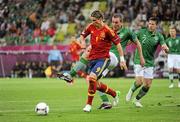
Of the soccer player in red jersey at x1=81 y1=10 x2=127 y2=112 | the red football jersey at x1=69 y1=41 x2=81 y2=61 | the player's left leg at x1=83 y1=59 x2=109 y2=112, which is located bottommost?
the red football jersey at x1=69 y1=41 x2=81 y2=61

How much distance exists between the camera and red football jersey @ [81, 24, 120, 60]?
1664 cm

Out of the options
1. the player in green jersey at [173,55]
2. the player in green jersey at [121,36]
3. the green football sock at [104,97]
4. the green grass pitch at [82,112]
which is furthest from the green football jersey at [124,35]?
the player in green jersey at [173,55]

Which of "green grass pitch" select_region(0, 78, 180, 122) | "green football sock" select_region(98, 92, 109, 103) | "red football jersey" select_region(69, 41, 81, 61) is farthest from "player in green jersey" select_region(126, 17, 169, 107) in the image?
"red football jersey" select_region(69, 41, 81, 61)

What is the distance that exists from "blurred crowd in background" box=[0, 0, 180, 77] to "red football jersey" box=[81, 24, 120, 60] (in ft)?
73.6

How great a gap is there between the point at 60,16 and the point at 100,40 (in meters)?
30.1

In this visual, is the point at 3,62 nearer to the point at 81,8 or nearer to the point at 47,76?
the point at 47,76

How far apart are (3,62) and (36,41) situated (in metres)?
2.86

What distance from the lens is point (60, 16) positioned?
46562mm

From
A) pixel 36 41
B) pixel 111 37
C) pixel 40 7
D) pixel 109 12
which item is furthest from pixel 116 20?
pixel 40 7

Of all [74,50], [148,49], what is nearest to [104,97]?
[148,49]

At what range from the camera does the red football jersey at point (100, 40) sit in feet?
54.6

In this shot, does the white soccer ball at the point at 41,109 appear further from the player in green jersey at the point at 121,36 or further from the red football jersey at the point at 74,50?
the red football jersey at the point at 74,50

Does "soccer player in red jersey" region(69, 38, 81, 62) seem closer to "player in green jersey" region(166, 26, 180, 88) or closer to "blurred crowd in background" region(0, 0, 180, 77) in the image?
"blurred crowd in background" region(0, 0, 180, 77)

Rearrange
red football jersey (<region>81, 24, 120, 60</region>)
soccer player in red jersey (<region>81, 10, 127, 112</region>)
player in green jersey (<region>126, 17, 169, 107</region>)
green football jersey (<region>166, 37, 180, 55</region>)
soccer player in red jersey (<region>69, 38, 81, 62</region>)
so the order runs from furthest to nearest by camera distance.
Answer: soccer player in red jersey (<region>69, 38, 81, 62</region>) → green football jersey (<region>166, 37, 180, 55</region>) → player in green jersey (<region>126, 17, 169, 107</region>) → red football jersey (<region>81, 24, 120, 60</region>) → soccer player in red jersey (<region>81, 10, 127, 112</region>)
